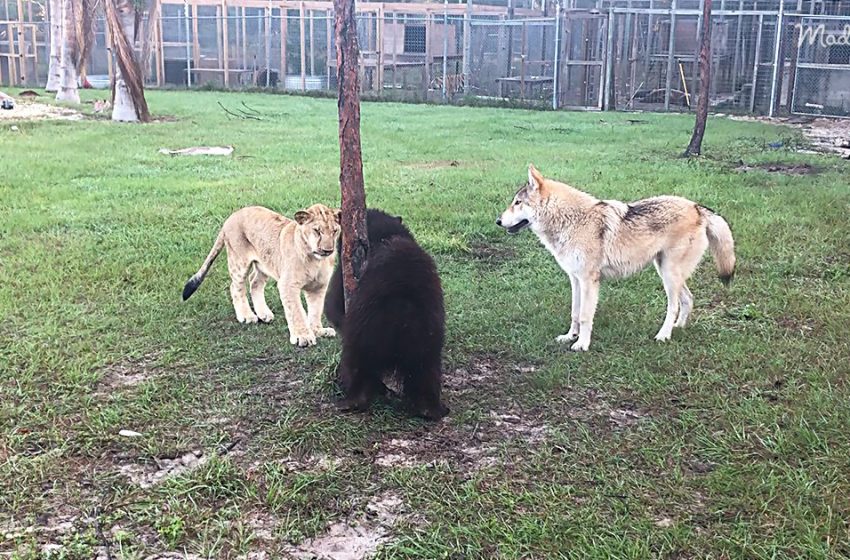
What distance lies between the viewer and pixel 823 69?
21.0 meters

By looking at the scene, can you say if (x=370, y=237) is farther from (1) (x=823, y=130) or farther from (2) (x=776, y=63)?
(2) (x=776, y=63)

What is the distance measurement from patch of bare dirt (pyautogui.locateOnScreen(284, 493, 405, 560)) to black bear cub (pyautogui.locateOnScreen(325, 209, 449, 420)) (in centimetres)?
85

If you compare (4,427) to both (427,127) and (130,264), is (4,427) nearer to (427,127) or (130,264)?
(130,264)

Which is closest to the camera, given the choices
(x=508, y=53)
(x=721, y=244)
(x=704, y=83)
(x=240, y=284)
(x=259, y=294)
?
(x=721, y=244)

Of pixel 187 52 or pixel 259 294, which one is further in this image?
pixel 187 52

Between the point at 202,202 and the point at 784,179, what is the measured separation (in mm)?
7571

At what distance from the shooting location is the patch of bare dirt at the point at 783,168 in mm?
11789

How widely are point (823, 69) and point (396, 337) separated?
67.6 feet

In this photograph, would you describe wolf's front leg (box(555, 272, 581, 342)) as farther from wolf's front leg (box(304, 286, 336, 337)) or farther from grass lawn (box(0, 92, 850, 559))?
wolf's front leg (box(304, 286, 336, 337))

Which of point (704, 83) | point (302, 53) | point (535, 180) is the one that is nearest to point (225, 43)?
point (302, 53)

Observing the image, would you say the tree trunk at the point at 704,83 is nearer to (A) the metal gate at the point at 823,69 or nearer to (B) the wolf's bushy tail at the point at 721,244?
(B) the wolf's bushy tail at the point at 721,244

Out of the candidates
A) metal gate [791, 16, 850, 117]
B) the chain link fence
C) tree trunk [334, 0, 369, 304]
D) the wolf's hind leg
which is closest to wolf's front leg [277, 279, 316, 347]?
tree trunk [334, 0, 369, 304]

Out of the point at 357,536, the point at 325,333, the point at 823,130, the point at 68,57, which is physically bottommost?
the point at 357,536

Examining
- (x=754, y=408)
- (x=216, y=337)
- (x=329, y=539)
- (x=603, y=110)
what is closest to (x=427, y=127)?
(x=603, y=110)
